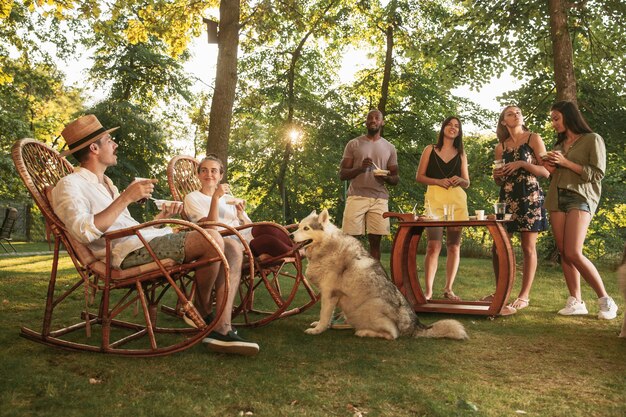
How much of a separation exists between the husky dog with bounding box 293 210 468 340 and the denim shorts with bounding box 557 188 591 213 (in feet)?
5.08

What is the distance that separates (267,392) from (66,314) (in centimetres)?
248

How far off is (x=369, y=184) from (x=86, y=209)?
2.93 m

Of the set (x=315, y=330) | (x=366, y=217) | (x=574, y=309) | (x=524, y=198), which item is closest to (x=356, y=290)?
(x=315, y=330)

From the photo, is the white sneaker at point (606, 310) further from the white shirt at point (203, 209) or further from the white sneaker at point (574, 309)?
the white shirt at point (203, 209)

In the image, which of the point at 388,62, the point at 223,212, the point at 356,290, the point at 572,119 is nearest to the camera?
the point at 356,290

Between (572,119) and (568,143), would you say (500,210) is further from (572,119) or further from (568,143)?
(572,119)

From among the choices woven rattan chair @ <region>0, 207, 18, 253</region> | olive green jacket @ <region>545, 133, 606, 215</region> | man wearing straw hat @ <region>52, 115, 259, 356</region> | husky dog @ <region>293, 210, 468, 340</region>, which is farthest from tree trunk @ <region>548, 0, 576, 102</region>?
woven rattan chair @ <region>0, 207, 18, 253</region>

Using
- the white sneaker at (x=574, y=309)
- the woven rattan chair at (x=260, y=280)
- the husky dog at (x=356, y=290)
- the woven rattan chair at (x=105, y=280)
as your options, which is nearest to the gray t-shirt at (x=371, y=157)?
the woven rattan chair at (x=260, y=280)

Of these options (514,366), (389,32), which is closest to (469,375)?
(514,366)

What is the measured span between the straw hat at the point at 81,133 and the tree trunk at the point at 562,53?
656 centimetres

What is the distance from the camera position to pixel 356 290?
363 centimetres

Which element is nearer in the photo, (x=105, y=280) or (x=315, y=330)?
(x=105, y=280)

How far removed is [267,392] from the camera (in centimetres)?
233

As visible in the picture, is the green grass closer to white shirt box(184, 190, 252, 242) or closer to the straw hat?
white shirt box(184, 190, 252, 242)
